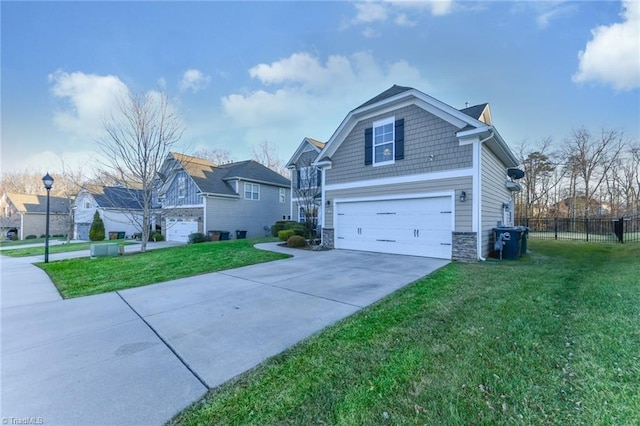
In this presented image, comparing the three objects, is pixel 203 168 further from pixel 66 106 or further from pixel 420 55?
pixel 420 55

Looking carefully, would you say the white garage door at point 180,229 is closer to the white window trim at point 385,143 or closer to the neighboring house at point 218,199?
the neighboring house at point 218,199

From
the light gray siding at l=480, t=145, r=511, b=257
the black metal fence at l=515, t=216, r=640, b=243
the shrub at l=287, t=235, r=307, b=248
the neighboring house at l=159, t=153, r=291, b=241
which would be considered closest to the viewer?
the light gray siding at l=480, t=145, r=511, b=257

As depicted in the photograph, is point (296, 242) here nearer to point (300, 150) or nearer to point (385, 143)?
point (385, 143)

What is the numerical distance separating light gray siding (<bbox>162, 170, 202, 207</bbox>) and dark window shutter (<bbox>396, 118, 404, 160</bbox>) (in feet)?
43.9

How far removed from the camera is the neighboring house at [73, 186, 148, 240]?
23.0 metres

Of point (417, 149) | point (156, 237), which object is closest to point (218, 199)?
point (156, 237)

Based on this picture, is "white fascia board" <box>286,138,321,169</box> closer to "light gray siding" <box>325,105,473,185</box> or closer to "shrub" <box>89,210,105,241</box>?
"light gray siding" <box>325,105,473,185</box>

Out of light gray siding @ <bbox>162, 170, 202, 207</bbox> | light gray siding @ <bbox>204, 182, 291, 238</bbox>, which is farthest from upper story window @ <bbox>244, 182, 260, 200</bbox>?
light gray siding @ <bbox>162, 170, 202, 207</bbox>

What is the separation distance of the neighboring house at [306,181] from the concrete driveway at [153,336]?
30.5 ft

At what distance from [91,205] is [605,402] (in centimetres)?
3180

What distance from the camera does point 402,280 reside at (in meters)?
6.17

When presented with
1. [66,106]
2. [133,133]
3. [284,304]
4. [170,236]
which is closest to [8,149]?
[66,106]

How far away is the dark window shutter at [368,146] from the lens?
427 inches

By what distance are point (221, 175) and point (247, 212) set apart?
3555 mm
